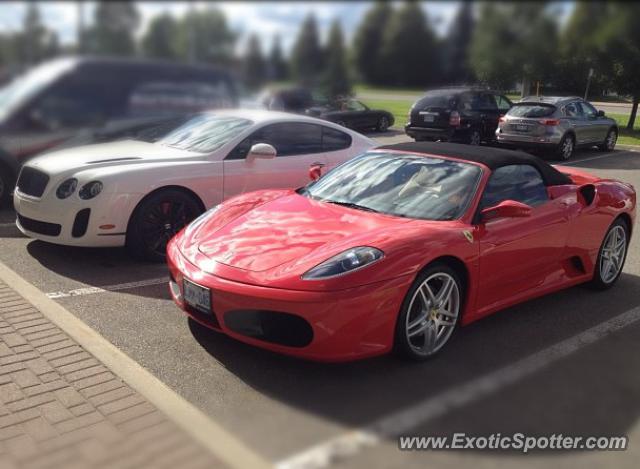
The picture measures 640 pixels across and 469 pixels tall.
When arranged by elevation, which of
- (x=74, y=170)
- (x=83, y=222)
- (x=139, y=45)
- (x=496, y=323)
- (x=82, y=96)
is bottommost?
(x=496, y=323)

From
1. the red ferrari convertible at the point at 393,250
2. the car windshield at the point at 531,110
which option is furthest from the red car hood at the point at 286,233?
the car windshield at the point at 531,110

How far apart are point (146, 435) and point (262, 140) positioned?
13.0 ft

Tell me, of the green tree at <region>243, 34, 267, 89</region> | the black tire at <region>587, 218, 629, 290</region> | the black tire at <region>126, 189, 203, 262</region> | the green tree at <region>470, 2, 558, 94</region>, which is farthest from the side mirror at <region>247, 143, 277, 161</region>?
the green tree at <region>470, 2, 558, 94</region>

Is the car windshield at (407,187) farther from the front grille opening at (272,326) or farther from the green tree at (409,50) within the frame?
the green tree at (409,50)

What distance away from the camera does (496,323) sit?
13.9ft

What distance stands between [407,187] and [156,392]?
2062 millimetres

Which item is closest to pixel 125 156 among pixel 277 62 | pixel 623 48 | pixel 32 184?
pixel 32 184

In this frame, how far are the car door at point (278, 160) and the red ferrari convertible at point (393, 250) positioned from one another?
60.0 inches

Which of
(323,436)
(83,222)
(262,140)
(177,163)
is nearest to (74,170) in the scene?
(83,222)

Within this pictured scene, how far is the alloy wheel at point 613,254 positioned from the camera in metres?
5.00

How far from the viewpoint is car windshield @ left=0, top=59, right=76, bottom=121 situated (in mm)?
1405

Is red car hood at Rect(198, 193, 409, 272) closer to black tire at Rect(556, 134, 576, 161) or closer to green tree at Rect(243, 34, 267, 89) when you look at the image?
black tire at Rect(556, 134, 576, 161)

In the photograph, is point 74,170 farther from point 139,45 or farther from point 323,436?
point 139,45

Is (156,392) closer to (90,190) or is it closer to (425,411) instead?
(425,411)
